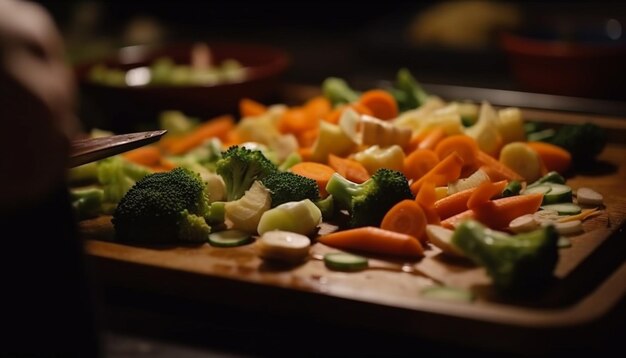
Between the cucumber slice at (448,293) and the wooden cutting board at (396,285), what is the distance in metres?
0.02

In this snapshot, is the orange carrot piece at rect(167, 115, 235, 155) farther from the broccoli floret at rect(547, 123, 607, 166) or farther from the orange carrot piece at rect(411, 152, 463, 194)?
the broccoli floret at rect(547, 123, 607, 166)

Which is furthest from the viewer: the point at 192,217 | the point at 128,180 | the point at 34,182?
the point at 128,180

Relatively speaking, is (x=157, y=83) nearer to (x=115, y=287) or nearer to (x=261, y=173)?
(x=261, y=173)

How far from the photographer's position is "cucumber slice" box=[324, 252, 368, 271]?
1520 millimetres

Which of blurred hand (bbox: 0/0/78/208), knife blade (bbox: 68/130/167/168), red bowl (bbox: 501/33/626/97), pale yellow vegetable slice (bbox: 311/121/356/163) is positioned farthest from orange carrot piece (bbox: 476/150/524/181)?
blurred hand (bbox: 0/0/78/208)

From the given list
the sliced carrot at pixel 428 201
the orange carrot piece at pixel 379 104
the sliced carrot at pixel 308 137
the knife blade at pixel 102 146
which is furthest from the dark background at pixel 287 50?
the orange carrot piece at pixel 379 104

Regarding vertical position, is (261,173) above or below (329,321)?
above

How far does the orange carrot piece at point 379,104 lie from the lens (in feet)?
7.50

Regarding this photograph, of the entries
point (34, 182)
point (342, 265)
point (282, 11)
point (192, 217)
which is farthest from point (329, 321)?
point (282, 11)

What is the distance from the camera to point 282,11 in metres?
5.42

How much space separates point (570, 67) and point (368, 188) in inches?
63.2

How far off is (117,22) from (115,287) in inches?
177

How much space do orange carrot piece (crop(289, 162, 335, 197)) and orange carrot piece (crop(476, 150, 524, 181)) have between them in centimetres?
36

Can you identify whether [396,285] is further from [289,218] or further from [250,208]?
[250,208]
